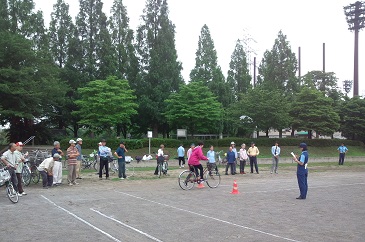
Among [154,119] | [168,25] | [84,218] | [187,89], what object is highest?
[168,25]

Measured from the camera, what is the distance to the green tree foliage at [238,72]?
53875mm

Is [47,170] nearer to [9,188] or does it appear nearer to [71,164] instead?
[71,164]

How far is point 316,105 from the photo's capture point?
4412cm

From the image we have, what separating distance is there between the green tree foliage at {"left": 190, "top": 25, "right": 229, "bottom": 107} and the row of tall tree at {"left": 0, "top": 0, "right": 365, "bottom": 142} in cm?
13

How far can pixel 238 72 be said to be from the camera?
54875 millimetres

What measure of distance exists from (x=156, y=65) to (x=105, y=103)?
958 cm

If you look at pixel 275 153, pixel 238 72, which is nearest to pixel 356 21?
pixel 238 72

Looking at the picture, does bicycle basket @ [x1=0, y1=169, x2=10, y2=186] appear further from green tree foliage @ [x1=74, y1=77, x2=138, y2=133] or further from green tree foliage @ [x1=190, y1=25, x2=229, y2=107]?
green tree foliage @ [x1=190, y1=25, x2=229, y2=107]

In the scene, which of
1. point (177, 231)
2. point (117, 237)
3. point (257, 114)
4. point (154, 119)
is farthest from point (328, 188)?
point (154, 119)

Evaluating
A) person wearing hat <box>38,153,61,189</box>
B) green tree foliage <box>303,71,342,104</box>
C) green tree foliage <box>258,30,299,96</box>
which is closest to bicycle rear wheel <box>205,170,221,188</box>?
person wearing hat <box>38,153,61,189</box>

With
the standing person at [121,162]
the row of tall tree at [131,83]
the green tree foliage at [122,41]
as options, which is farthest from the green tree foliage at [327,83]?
the standing person at [121,162]

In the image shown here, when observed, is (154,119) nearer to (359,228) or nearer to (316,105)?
(316,105)

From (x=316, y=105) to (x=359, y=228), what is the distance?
38.1m

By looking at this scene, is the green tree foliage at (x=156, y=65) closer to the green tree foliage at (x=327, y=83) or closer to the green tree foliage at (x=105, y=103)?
the green tree foliage at (x=105, y=103)
